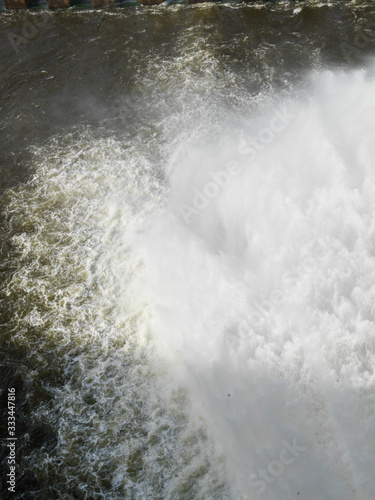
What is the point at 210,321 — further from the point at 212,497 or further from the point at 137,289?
the point at 212,497

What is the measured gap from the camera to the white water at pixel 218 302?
4.42m

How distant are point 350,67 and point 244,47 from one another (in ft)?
9.64

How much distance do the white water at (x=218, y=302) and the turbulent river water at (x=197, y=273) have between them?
27mm

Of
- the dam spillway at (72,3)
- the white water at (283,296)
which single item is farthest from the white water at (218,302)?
the dam spillway at (72,3)

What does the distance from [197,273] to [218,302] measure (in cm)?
65

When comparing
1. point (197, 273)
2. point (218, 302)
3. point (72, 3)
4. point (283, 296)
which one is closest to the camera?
point (283, 296)

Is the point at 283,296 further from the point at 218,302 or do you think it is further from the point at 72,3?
the point at 72,3

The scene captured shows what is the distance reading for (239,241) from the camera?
6.47 meters

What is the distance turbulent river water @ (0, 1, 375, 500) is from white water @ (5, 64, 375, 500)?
0.03m

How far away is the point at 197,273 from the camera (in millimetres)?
6141

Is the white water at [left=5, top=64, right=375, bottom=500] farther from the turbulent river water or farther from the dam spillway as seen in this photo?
the dam spillway

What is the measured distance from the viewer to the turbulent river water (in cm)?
449

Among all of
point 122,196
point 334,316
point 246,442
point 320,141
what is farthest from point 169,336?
point 320,141

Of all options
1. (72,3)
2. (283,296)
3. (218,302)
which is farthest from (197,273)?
(72,3)
